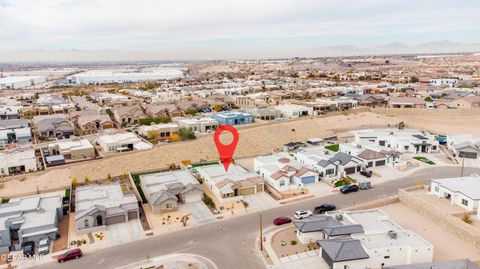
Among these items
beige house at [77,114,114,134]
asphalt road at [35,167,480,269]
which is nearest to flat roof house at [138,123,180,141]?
beige house at [77,114,114,134]

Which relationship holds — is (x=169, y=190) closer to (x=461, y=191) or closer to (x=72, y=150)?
(x=72, y=150)

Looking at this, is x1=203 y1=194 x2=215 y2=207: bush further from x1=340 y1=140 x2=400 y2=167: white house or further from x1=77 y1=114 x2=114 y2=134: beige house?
x1=77 y1=114 x2=114 y2=134: beige house

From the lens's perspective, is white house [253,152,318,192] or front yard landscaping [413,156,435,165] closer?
white house [253,152,318,192]

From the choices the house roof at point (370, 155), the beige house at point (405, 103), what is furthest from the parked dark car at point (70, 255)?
the beige house at point (405, 103)

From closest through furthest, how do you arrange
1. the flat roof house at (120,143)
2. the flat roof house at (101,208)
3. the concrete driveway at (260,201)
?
1. the flat roof house at (101,208)
2. the concrete driveway at (260,201)
3. the flat roof house at (120,143)

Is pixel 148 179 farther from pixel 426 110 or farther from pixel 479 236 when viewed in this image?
pixel 426 110

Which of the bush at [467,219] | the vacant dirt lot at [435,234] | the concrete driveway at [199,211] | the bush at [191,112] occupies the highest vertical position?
the bush at [191,112]

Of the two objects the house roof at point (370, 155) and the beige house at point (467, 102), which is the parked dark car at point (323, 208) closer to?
the house roof at point (370, 155)

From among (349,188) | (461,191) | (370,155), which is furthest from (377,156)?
(461,191)
